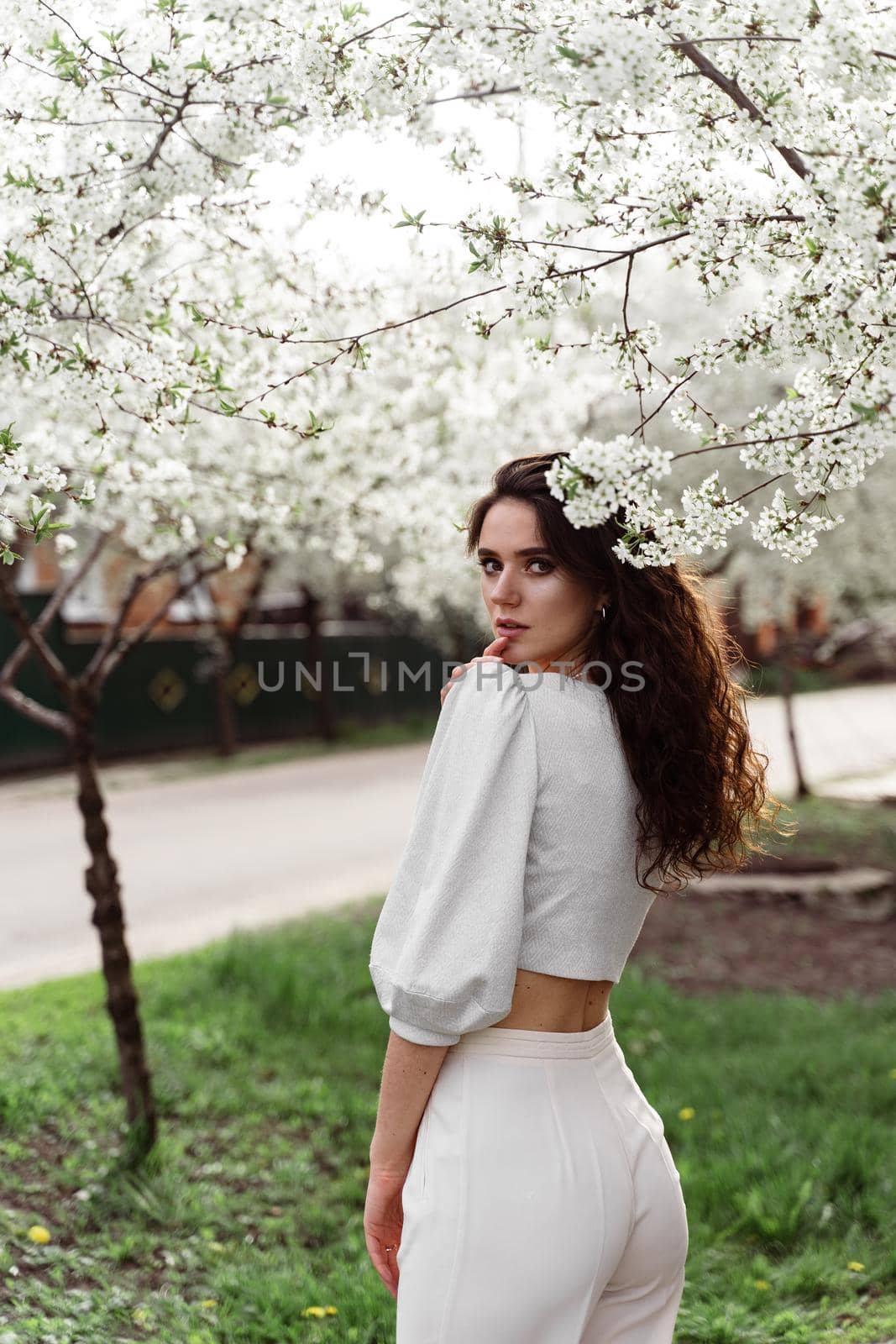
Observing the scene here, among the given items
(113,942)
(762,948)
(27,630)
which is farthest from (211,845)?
(27,630)

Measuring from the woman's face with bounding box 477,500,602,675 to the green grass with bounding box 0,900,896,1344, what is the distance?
2267 mm

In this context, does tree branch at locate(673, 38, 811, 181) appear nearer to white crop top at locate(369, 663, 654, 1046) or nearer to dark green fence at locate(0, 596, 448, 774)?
white crop top at locate(369, 663, 654, 1046)

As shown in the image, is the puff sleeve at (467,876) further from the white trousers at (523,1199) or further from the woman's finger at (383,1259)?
the woman's finger at (383,1259)

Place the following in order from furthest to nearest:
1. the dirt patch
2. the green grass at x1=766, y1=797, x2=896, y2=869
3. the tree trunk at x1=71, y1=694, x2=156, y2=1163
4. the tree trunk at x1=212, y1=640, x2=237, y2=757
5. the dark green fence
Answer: the tree trunk at x1=212, y1=640, x2=237, y2=757, the dark green fence, the green grass at x1=766, y1=797, x2=896, y2=869, the dirt patch, the tree trunk at x1=71, y1=694, x2=156, y2=1163

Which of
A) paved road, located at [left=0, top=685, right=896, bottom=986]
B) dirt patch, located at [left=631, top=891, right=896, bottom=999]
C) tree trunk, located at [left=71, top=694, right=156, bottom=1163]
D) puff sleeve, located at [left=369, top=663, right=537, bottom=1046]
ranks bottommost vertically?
paved road, located at [left=0, top=685, right=896, bottom=986]

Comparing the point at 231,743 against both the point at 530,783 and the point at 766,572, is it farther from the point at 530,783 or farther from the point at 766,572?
the point at 530,783

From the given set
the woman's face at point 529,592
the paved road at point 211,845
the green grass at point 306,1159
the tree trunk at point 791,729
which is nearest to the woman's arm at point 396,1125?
the woman's face at point 529,592

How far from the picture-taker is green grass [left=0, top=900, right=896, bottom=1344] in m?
3.63

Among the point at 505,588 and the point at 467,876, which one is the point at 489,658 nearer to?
the point at 505,588

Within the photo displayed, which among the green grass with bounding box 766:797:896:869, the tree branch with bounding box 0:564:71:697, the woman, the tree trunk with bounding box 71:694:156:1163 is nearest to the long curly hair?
the woman

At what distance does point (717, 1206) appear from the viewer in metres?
4.32

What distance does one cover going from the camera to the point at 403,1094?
6.40 feet

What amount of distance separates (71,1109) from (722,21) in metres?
4.40

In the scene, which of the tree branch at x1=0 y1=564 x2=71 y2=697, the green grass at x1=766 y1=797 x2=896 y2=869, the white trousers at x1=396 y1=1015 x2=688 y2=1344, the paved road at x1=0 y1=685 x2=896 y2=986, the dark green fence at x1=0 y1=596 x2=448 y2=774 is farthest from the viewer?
the dark green fence at x1=0 y1=596 x2=448 y2=774
